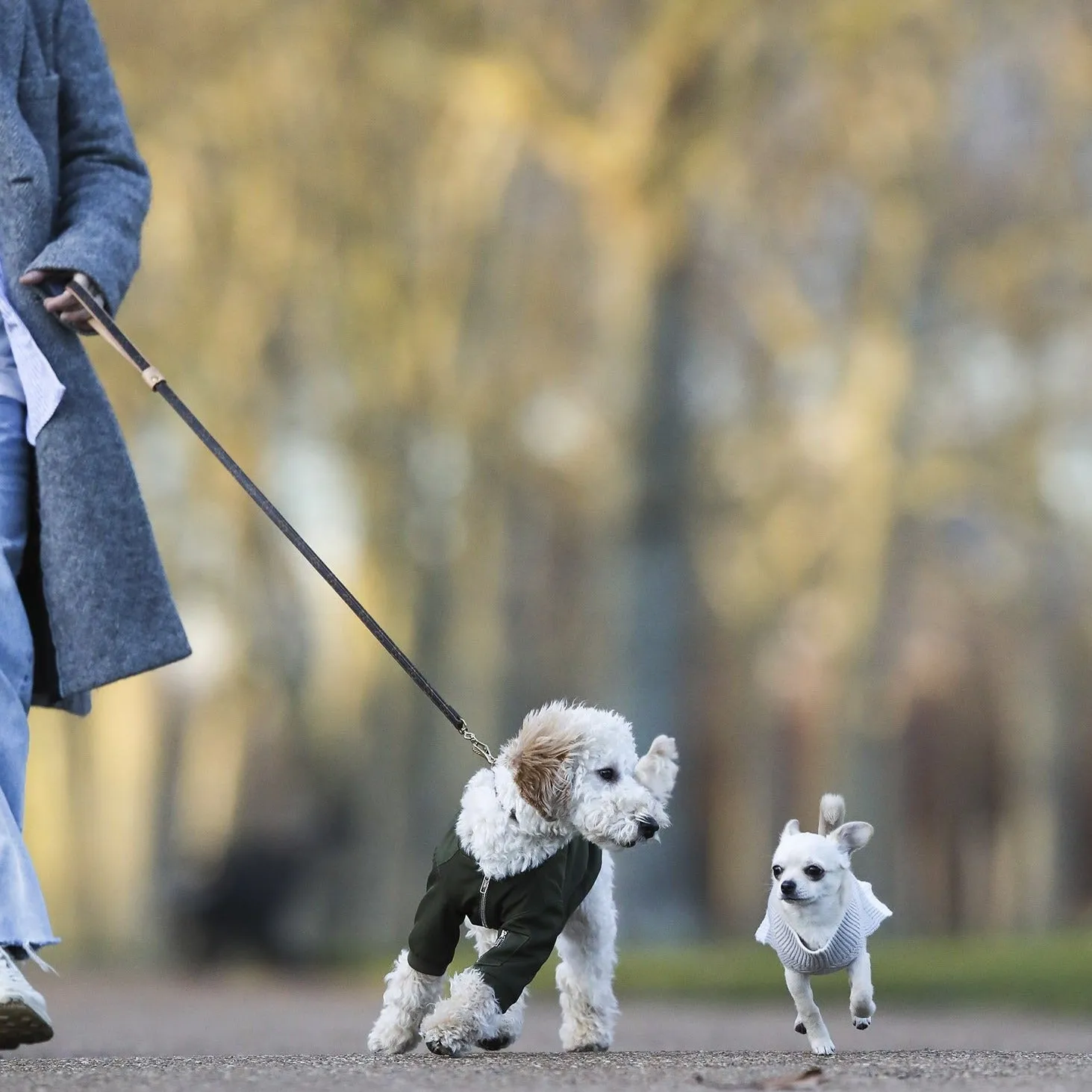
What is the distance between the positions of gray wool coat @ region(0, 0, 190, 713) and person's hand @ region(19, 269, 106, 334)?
3 centimetres

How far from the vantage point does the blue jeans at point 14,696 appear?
514 centimetres

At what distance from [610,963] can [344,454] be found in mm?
16186

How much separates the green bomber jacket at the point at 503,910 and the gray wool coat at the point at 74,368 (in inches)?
41.7

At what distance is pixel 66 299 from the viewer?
221 inches

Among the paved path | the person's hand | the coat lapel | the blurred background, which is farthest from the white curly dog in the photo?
the blurred background

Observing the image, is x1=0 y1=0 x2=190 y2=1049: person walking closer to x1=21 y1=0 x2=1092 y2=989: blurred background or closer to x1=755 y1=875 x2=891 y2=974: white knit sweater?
x1=755 y1=875 x2=891 y2=974: white knit sweater

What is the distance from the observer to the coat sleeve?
19.5ft

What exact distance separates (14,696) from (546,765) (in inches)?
56.0

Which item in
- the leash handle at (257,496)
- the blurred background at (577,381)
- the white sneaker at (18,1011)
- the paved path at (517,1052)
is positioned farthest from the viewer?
the blurred background at (577,381)

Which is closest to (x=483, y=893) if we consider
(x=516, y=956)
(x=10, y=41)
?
(x=516, y=956)

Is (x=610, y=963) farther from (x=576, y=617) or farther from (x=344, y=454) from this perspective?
(x=576, y=617)

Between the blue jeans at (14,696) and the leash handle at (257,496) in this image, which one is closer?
the blue jeans at (14,696)

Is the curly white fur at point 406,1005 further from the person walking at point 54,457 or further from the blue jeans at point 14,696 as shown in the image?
the person walking at point 54,457

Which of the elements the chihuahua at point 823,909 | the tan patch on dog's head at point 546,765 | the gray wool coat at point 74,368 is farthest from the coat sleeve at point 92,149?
the chihuahua at point 823,909
